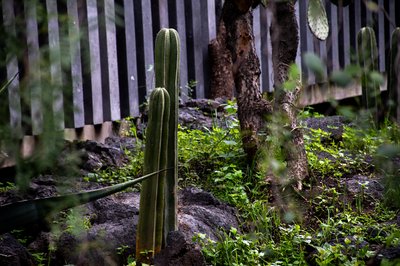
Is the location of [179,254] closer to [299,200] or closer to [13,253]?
[13,253]

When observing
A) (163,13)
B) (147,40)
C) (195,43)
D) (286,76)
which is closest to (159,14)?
(163,13)

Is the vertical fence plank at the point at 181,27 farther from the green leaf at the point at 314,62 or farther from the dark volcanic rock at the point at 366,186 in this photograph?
the green leaf at the point at 314,62

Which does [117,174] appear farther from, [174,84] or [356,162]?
[356,162]

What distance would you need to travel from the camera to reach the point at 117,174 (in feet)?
16.4

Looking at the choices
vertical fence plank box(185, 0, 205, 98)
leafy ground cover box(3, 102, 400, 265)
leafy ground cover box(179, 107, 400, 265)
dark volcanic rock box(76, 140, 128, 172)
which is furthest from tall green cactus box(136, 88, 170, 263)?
vertical fence plank box(185, 0, 205, 98)

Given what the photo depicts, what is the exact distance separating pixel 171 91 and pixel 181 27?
3.04 m

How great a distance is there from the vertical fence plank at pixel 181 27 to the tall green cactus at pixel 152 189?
316 centimetres

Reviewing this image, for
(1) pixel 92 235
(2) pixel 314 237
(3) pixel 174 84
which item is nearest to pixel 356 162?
(2) pixel 314 237

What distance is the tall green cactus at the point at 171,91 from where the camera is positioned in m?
3.82

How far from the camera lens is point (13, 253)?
3.45 meters

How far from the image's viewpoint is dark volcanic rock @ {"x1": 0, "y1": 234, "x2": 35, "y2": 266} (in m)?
3.38

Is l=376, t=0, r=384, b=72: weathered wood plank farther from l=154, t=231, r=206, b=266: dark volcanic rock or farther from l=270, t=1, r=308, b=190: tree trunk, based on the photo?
l=154, t=231, r=206, b=266: dark volcanic rock

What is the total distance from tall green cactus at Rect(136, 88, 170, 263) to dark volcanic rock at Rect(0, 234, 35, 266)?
506 millimetres

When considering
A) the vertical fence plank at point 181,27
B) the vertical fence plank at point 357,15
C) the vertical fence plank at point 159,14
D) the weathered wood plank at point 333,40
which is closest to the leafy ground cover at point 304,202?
the vertical fence plank at point 181,27
